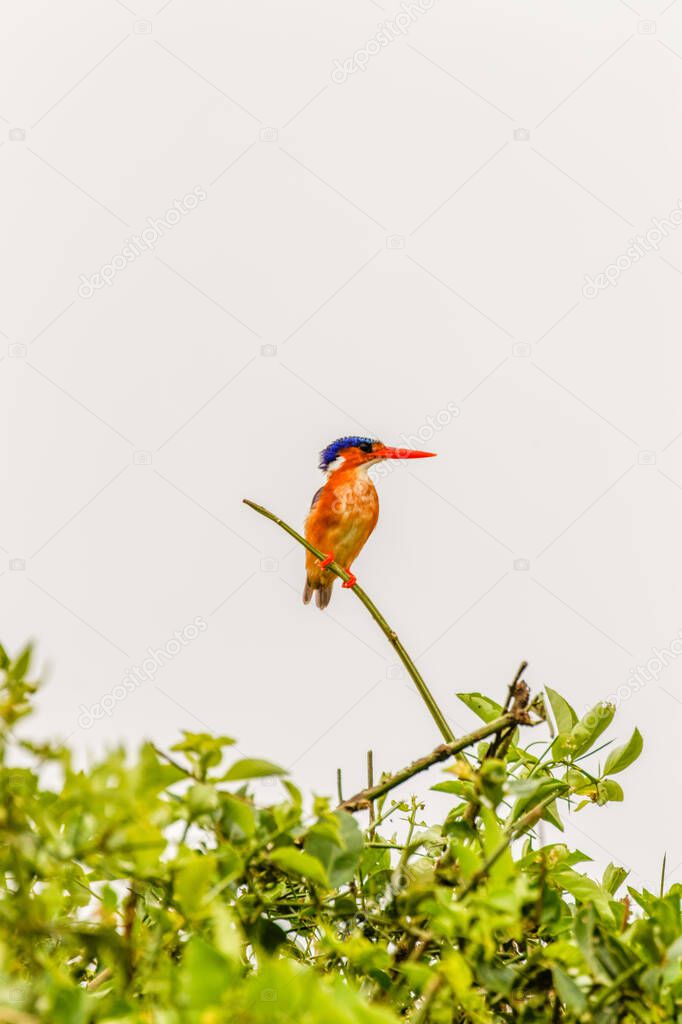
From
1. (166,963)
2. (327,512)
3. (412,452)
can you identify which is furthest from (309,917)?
(327,512)

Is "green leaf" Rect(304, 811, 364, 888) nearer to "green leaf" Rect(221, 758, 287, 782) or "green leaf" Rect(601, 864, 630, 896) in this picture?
"green leaf" Rect(221, 758, 287, 782)

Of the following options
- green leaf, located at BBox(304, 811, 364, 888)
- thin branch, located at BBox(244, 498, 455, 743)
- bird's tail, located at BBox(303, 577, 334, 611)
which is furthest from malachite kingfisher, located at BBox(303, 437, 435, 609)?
green leaf, located at BBox(304, 811, 364, 888)

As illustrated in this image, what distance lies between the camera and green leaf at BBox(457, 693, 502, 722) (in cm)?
133

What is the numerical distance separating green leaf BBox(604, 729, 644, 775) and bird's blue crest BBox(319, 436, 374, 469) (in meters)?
2.71

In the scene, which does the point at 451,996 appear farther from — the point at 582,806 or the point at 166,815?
the point at 582,806

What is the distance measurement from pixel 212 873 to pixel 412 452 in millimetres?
2742

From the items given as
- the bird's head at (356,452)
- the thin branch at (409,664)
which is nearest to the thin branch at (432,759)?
the thin branch at (409,664)

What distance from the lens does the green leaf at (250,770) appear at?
2.60 ft

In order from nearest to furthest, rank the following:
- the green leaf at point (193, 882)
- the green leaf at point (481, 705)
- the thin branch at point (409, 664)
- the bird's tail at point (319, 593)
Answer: the green leaf at point (193, 882)
the thin branch at point (409, 664)
the green leaf at point (481, 705)
the bird's tail at point (319, 593)

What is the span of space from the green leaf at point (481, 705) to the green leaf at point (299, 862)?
0.53 m

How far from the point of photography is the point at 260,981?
592 mm

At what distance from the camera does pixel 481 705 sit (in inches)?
52.8

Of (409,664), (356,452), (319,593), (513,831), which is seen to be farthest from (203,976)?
(319,593)

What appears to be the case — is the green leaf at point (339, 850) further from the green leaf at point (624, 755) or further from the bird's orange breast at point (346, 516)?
the bird's orange breast at point (346, 516)
